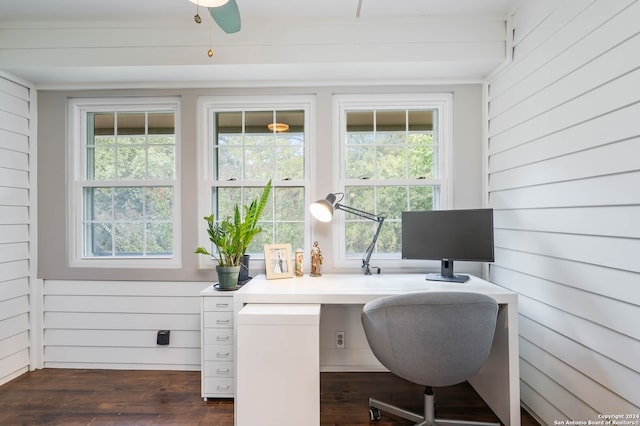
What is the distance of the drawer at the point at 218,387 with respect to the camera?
212 centimetres

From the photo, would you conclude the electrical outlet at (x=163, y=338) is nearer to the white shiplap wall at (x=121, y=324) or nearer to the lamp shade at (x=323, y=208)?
the white shiplap wall at (x=121, y=324)

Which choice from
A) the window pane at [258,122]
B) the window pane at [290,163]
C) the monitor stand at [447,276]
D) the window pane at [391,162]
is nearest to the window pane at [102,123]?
the window pane at [258,122]

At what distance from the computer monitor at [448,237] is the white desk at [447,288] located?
0.58 ft

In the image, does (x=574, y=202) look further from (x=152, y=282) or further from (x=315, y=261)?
(x=152, y=282)

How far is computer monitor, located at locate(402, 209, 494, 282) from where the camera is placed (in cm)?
208

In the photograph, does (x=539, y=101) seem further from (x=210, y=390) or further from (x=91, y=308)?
(x=91, y=308)

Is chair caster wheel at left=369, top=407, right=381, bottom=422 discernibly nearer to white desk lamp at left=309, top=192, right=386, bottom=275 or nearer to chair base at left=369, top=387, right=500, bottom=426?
chair base at left=369, top=387, right=500, bottom=426

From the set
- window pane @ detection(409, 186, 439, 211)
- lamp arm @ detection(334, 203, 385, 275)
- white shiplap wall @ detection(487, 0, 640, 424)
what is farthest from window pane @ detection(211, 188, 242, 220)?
white shiplap wall @ detection(487, 0, 640, 424)

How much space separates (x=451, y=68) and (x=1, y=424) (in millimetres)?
3811

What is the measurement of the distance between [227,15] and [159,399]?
2424mm

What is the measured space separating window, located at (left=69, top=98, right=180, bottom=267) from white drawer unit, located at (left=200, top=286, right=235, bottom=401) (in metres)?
0.81

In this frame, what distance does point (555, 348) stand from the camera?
175 centimetres

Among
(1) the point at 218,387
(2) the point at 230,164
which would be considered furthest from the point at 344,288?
(2) the point at 230,164

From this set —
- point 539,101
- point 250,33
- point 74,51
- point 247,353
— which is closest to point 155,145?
point 74,51
